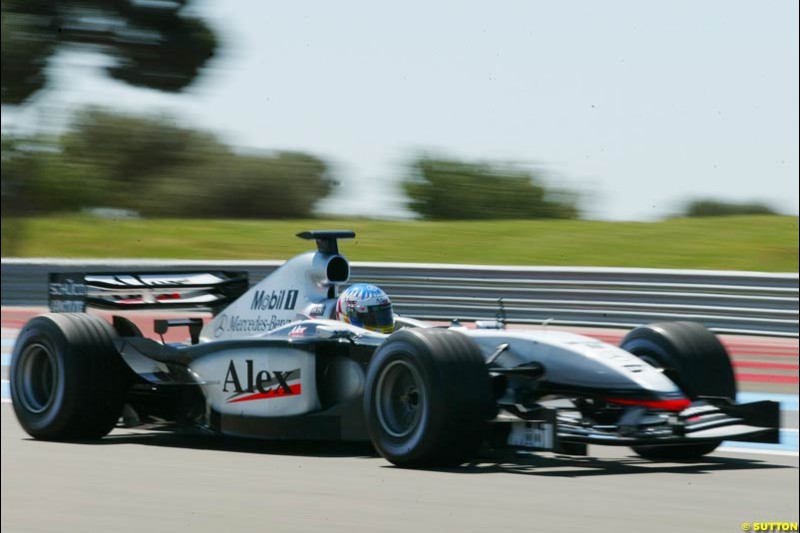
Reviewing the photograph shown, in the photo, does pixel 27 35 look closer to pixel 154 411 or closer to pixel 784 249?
pixel 154 411

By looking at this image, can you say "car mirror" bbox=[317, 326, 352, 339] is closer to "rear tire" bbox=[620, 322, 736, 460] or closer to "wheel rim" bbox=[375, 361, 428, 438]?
"wheel rim" bbox=[375, 361, 428, 438]

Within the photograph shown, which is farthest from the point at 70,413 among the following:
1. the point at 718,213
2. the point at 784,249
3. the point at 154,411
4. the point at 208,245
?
the point at 784,249

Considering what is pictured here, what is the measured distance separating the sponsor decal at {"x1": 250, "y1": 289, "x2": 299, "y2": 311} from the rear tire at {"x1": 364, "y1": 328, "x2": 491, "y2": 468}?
0.97 meters

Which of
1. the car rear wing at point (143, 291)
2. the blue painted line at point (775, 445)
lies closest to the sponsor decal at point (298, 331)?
the car rear wing at point (143, 291)

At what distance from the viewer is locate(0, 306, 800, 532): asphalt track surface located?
Answer: 202 inches

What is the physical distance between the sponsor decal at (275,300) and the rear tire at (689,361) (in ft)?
6.05

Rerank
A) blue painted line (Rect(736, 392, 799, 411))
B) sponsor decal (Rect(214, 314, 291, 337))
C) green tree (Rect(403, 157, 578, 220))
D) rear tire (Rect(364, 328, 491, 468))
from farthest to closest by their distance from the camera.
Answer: blue painted line (Rect(736, 392, 799, 411)), sponsor decal (Rect(214, 314, 291, 337)), rear tire (Rect(364, 328, 491, 468)), green tree (Rect(403, 157, 578, 220))

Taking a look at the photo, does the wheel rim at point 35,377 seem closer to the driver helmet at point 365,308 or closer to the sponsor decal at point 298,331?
the sponsor decal at point 298,331

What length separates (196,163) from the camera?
22.6ft

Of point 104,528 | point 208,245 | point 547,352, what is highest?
point 208,245

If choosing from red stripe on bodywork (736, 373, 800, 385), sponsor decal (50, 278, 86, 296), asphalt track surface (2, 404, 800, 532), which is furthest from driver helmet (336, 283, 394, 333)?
red stripe on bodywork (736, 373, 800, 385)

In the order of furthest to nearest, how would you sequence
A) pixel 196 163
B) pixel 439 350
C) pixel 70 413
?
pixel 70 413 → pixel 196 163 → pixel 439 350

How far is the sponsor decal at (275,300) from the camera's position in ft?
24.7

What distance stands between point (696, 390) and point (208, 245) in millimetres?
2542
